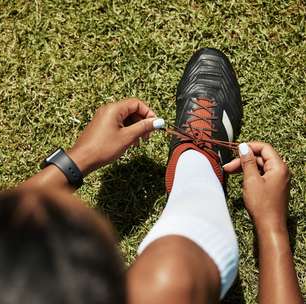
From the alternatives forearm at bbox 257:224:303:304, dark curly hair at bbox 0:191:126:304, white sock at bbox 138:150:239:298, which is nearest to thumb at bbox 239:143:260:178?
white sock at bbox 138:150:239:298

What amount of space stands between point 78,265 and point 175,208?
1.25 meters

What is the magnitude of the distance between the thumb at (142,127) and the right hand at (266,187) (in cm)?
44

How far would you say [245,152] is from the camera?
279cm

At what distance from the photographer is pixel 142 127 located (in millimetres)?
2785

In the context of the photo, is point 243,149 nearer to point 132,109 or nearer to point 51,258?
point 132,109

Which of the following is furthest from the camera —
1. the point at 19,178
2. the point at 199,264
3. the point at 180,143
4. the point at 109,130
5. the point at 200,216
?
the point at 19,178

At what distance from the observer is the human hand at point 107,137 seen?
2756mm

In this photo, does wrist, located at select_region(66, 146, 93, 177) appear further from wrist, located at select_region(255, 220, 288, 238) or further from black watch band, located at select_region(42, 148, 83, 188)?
wrist, located at select_region(255, 220, 288, 238)

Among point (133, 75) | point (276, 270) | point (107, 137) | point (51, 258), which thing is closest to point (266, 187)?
point (276, 270)

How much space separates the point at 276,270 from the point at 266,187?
39cm

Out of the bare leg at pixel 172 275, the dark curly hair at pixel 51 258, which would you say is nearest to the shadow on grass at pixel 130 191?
the bare leg at pixel 172 275

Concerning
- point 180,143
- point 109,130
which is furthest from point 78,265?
point 180,143

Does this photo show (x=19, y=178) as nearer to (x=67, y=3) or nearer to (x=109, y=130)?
(x=109, y=130)

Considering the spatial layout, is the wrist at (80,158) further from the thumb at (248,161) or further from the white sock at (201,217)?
the thumb at (248,161)
